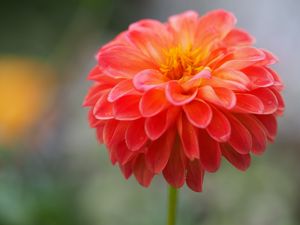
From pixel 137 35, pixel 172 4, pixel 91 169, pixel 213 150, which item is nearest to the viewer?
pixel 213 150

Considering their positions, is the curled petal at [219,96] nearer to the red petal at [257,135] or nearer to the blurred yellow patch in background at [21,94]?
the red petal at [257,135]

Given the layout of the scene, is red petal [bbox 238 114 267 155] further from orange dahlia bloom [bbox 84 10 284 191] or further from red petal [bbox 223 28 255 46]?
red petal [bbox 223 28 255 46]

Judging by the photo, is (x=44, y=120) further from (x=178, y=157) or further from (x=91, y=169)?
(x=178, y=157)

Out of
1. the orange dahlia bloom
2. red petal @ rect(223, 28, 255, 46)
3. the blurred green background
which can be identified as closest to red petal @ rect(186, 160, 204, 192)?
the orange dahlia bloom

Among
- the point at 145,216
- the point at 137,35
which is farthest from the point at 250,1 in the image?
the point at 137,35

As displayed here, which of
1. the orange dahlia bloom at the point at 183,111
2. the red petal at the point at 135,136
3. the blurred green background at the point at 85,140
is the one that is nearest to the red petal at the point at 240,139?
the orange dahlia bloom at the point at 183,111

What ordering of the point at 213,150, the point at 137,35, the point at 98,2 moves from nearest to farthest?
the point at 213,150 < the point at 137,35 < the point at 98,2

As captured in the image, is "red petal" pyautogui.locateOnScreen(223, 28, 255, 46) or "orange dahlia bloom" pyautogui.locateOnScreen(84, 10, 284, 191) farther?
"red petal" pyautogui.locateOnScreen(223, 28, 255, 46)
